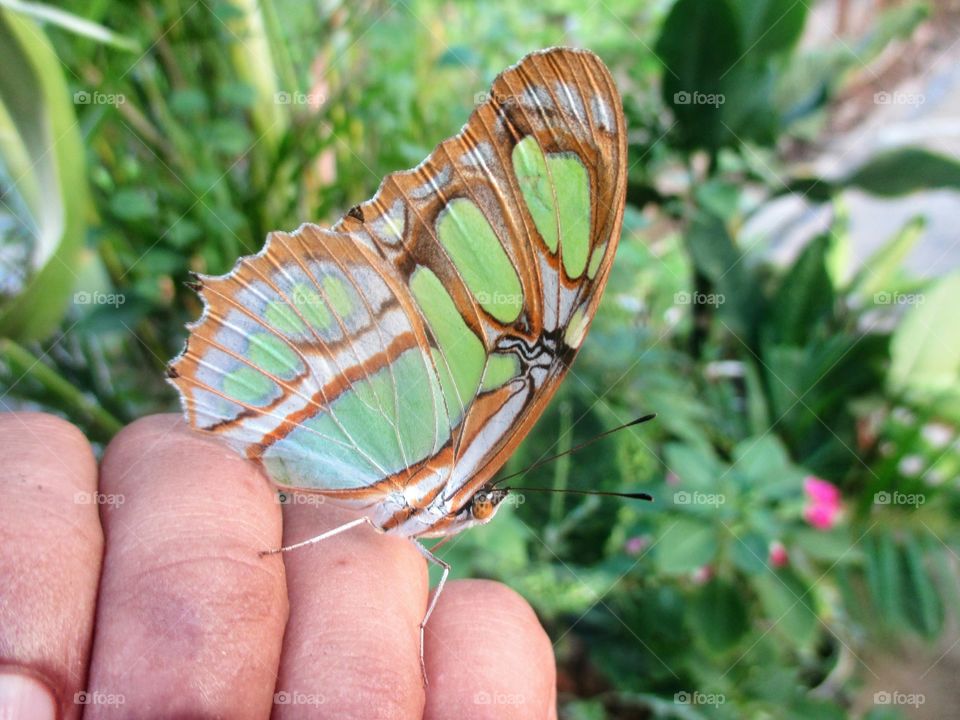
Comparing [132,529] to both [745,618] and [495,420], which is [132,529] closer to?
[495,420]

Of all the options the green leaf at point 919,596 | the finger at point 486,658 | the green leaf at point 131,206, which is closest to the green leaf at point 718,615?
the green leaf at point 919,596

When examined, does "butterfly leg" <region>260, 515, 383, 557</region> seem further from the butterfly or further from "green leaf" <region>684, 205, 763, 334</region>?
"green leaf" <region>684, 205, 763, 334</region>

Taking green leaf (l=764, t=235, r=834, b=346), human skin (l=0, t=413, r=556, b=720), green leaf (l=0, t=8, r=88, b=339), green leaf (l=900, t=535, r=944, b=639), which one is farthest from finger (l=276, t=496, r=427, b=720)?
green leaf (l=764, t=235, r=834, b=346)

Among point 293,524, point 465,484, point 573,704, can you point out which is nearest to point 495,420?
point 465,484

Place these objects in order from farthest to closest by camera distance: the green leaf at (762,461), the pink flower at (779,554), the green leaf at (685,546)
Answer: the pink flower at (779,554), the green leaf at (762,461), the green leaf at (685,546)

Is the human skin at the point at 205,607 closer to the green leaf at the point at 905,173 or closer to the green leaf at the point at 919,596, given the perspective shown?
the green leaf at the point at 919,596

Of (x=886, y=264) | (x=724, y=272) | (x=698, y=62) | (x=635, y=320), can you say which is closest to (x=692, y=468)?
(x=635, y=320)
